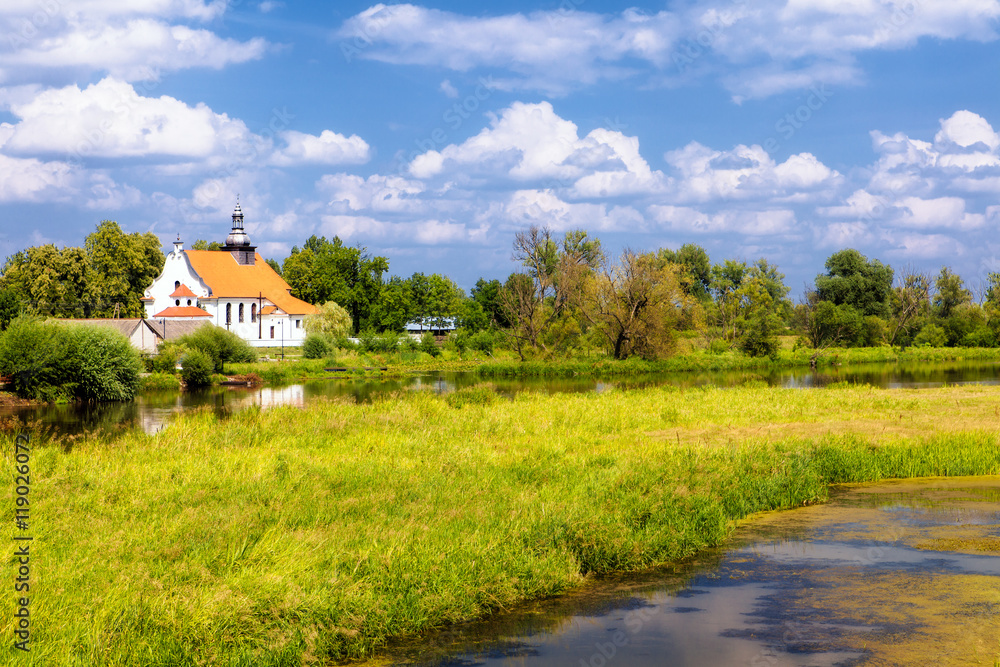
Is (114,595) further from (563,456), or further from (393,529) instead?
(563,456)

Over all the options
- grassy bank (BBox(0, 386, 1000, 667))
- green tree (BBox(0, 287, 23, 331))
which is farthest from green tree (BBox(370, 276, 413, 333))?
grassy bank (BBox(0, 386, 1000, 667))

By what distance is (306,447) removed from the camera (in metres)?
18.2

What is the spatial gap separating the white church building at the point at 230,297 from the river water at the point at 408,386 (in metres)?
26.4

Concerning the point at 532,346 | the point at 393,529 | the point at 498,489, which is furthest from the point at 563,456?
the point at 532,346

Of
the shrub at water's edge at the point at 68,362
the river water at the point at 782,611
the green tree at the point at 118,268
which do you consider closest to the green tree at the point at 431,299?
the green tree at the point at 118,268

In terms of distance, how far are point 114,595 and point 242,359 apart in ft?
175

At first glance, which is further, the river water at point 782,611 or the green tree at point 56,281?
the green tree at point 56,281

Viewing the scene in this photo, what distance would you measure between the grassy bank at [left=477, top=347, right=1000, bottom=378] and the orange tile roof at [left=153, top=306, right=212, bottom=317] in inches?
1115

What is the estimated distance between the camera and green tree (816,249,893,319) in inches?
3568

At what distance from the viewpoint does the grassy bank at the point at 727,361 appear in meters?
59.0

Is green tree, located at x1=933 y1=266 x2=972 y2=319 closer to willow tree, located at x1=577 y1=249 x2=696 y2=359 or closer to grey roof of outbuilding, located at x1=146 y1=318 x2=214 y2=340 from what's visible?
willow tree, located at x1=577 y1=249 x2=696 y2=359

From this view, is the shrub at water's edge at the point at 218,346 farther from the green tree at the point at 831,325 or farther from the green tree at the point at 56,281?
the green tree at the point at 831,325

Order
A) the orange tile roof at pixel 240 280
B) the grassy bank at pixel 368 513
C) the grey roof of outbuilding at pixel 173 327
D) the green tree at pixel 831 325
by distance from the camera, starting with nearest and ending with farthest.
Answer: the grassy bank at pixel 368 513, the grey roof of outbuilding at pixel 173 327, the orange tile roof at pixel 240 280, the green tree at pixel 831 325

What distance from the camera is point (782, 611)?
32.8 ft
